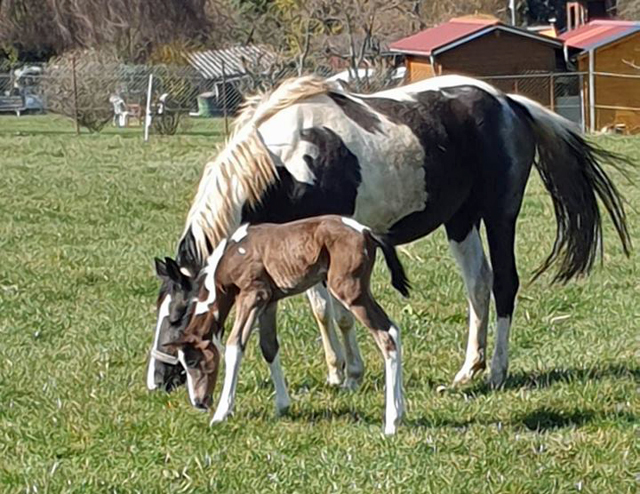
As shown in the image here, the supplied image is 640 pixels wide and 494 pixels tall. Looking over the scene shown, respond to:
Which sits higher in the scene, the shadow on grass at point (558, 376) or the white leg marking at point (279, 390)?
the white leg marking at point (279, 390)

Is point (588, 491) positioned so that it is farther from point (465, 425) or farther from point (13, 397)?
point (13, 397)

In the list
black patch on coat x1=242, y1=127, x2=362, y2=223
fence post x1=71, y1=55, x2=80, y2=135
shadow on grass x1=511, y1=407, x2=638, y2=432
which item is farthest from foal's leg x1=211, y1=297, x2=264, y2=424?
fence post x1=71, y1=55, x2=80, y2=135

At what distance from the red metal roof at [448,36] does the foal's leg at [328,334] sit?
29694 mm

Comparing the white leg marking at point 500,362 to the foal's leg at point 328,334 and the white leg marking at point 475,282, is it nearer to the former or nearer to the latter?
the white leg marking at point 475,282

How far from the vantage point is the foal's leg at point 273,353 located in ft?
19.6

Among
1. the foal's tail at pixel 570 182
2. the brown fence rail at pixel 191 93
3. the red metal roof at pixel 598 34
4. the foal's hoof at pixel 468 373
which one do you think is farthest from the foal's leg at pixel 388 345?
the red metal roof at pixel 598 34

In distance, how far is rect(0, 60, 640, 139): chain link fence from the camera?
32844 mm

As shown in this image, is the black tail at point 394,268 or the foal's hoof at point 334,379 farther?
the foal's hoof at point 334,379

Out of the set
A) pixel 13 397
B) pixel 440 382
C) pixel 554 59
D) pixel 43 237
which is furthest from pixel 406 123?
pixel 554 59

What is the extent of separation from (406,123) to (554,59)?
31.3 meters

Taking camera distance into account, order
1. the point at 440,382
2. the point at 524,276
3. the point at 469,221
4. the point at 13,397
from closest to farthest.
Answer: the point at 13,397 < the point at 440,382 < the point at 469,221 < the point at 524,276

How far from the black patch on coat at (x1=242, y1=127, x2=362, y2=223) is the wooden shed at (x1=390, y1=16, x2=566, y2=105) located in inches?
1172

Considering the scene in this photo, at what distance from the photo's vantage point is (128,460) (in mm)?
5191

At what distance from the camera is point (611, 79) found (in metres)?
33.5
